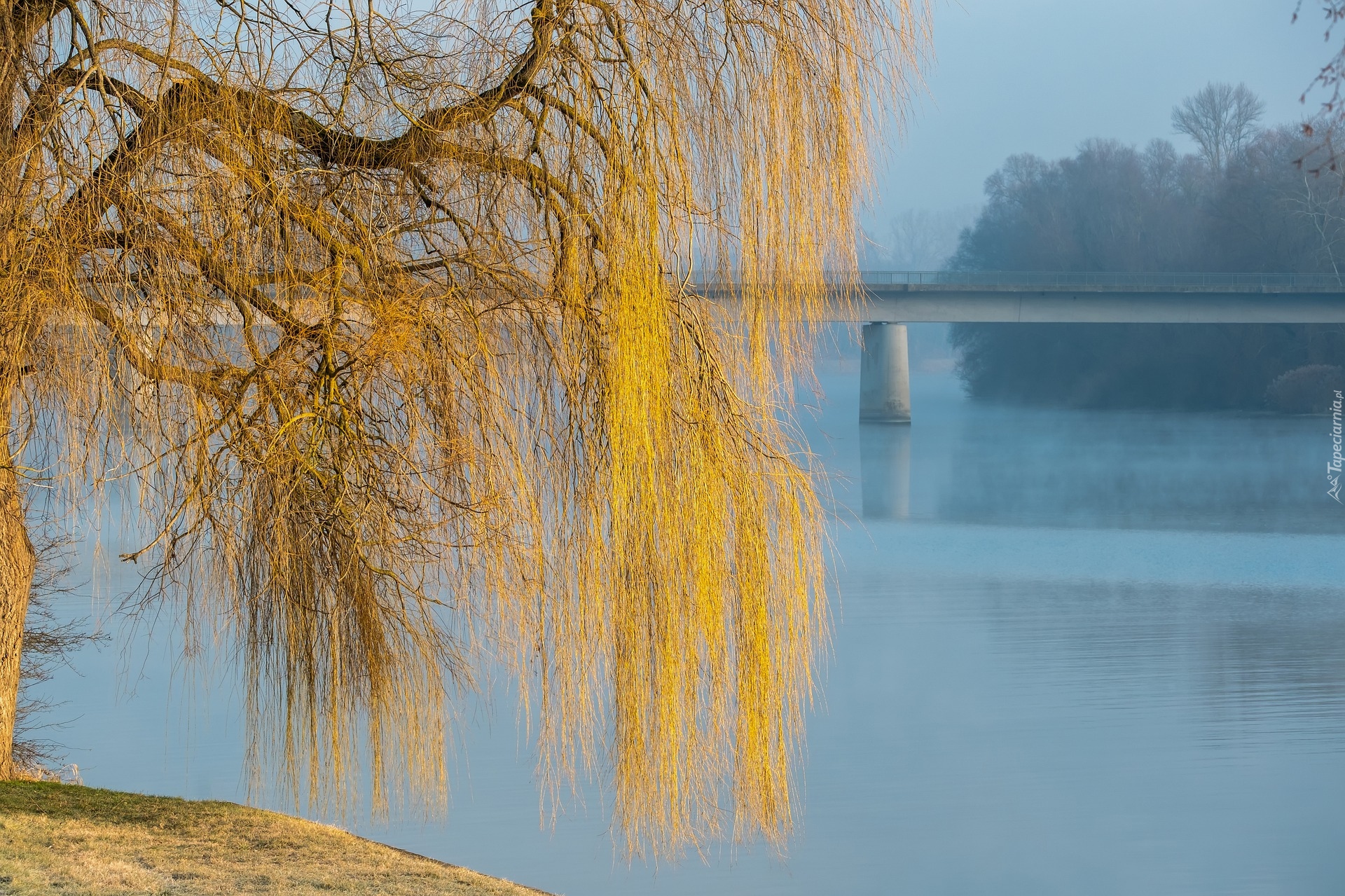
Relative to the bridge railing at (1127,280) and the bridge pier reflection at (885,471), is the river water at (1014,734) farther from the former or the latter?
the bridge railing at (1127,280)

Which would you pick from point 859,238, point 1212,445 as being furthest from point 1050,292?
point 859,238

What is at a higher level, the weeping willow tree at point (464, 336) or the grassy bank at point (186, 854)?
the weeping willow tree at point (464, 336)

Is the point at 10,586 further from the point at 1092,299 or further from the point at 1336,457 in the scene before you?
the point at 1092,299

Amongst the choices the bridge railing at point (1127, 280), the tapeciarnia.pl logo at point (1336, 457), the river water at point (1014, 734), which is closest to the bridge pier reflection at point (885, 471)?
the river water at point (1014, 734)

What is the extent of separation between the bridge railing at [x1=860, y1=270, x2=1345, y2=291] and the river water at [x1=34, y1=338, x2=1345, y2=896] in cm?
1526

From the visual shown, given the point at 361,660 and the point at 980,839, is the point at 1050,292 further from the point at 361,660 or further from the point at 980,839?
the point at 361,660

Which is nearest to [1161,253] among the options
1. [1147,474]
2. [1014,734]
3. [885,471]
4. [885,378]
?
[885,378]

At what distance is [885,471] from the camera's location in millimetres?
28172

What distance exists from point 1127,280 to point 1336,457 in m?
9.44

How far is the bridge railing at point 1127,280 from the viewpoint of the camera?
33.0 meters

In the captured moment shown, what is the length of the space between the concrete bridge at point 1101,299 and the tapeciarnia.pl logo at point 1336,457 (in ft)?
7.64

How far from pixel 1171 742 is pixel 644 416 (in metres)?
7.41

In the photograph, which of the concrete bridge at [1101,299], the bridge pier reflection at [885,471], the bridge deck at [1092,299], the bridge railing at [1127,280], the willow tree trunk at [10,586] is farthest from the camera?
the bridge deck at [1092,299]

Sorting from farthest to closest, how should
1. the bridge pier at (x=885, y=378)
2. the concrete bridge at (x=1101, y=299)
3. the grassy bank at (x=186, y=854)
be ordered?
the bridge pier at (x=885, y=378) < the concrete bridge at (x=1101, y=299) < the grassy bank at (x=186, y=854)
